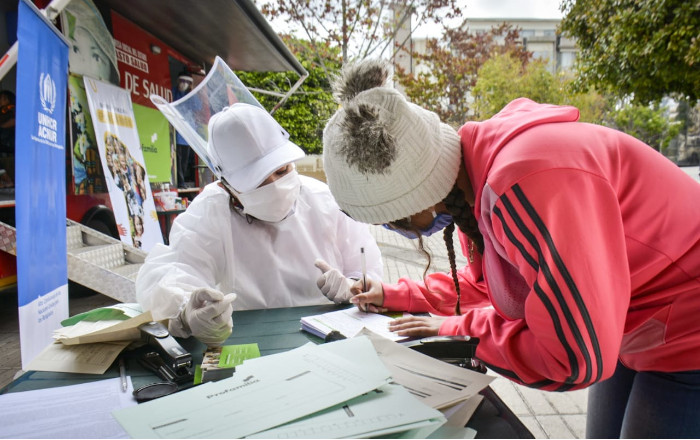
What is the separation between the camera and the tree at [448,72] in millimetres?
10578

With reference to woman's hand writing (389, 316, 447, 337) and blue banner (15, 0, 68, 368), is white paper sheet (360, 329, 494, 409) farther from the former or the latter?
blue banner (15, 0, 68, 368)

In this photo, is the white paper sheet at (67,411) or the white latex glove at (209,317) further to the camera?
the white latex glove at (209,317)

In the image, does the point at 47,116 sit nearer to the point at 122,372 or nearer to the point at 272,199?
the point at 272,199

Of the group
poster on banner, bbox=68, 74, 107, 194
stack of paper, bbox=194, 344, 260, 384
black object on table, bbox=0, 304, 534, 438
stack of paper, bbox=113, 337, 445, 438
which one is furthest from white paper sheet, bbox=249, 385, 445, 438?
poster on banner, bbox=68, 74, 107, 194

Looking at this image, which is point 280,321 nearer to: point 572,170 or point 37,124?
point 572,170

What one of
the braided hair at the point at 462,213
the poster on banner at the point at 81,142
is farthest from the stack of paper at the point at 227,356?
the poster on banner at the point at 81,142

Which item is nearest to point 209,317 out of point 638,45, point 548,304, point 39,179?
point 548,304

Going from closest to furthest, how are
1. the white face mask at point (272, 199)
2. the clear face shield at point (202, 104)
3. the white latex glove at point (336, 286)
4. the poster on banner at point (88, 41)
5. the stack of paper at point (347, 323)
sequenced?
the stack of paper at point (347, 323) → the white latex glove at point (336, 286) → the white face mask at point (272, 199) → the clear face shield at point (202, 104) → the poster on banner at point (88, 41)

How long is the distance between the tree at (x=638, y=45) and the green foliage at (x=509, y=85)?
726 centimetres

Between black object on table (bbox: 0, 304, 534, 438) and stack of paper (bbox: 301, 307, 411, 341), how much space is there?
31 mm

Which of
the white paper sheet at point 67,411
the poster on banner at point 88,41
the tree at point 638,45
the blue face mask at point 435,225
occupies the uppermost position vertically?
the tree at point 638,45

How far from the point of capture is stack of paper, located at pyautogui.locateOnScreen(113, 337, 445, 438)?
29.7 inches

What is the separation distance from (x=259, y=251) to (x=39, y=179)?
4.47ft

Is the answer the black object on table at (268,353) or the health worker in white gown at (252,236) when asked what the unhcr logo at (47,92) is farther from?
the black object on table at (268,353)
